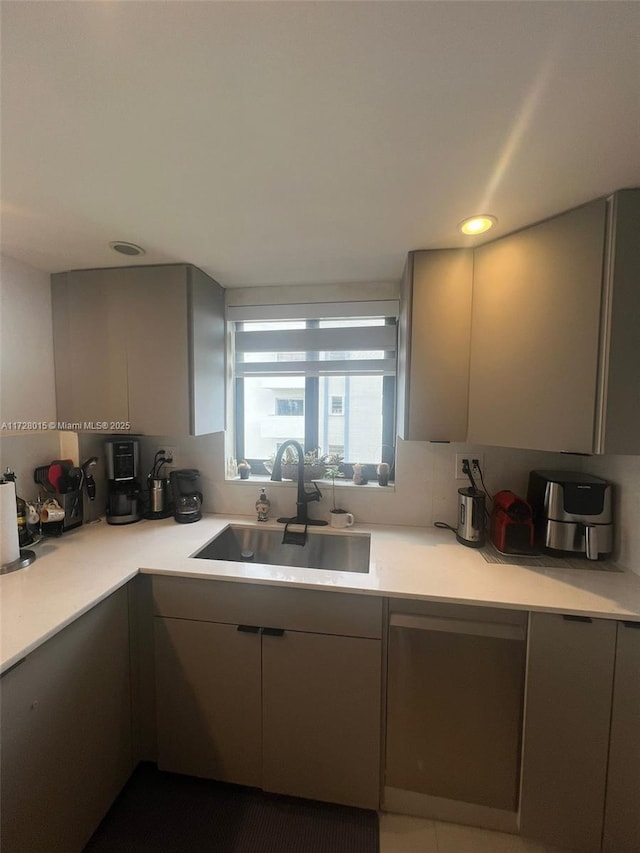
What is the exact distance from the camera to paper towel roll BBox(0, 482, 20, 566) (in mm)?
1146

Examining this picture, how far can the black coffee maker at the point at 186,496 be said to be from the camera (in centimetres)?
175

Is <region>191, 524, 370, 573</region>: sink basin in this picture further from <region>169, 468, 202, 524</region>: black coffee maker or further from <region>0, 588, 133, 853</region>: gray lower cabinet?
<region>0, 588, 133, 853</region>: gray lower cabinet

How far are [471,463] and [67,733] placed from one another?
1.90 metres

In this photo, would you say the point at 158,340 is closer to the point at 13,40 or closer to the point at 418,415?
the point at 13,40

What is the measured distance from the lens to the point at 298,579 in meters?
1.17

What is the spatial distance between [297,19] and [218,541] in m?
1.78

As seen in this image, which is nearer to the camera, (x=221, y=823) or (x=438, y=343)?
(x=221, y=823)

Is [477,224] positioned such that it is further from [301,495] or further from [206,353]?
[301,495]

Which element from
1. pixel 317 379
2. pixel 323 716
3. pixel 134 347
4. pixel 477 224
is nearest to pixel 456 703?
pixel 323 716

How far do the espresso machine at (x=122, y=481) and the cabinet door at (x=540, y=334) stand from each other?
1.75 metres

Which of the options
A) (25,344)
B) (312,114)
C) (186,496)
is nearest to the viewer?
(312,114)

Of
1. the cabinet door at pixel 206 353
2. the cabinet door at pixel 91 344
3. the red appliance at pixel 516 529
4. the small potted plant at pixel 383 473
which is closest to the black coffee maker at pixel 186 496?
the cabinet door at pixel 206 353

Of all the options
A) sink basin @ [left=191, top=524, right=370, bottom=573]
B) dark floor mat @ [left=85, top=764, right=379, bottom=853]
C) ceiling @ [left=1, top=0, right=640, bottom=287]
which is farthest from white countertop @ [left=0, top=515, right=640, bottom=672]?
ceiling @ [left=1, top=0, right=640, bottom=287]

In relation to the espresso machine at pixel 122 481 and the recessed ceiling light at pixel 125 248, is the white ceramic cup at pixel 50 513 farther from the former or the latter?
the recessed ceiling light at pixel 125 248
